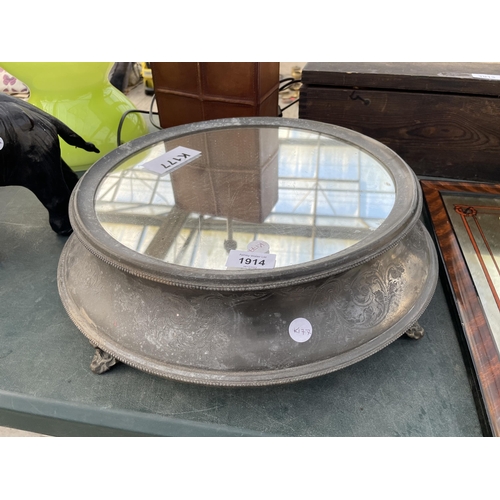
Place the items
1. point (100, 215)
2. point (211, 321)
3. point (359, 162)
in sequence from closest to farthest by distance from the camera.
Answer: point (211, 321), point (100, 215), point (359, 162)

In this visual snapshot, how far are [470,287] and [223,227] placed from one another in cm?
55

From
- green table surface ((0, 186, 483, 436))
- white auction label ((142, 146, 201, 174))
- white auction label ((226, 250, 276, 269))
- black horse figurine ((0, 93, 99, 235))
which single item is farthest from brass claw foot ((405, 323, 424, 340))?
black horse figurine ((0, 93, 99, 235))

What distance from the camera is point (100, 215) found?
0.87 metres

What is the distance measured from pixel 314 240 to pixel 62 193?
0.66 meters

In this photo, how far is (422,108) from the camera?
1.32 metres

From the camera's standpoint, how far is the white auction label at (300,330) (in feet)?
2.46

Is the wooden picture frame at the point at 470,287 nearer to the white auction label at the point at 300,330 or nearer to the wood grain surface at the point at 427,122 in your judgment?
the wood grain surface at the point at 427,122

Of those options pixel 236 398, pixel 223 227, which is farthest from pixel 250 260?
pixel 236 398

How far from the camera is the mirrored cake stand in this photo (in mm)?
737

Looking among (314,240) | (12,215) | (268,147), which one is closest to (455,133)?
(268,147)

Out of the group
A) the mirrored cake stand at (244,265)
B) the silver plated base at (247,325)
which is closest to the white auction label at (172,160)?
the mirrored cake stand at (244,265)

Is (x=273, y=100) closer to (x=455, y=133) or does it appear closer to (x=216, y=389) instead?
(x=455, y=133)

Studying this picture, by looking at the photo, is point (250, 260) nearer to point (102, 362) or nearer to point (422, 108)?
point (102, 362)

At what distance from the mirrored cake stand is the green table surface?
8cm
